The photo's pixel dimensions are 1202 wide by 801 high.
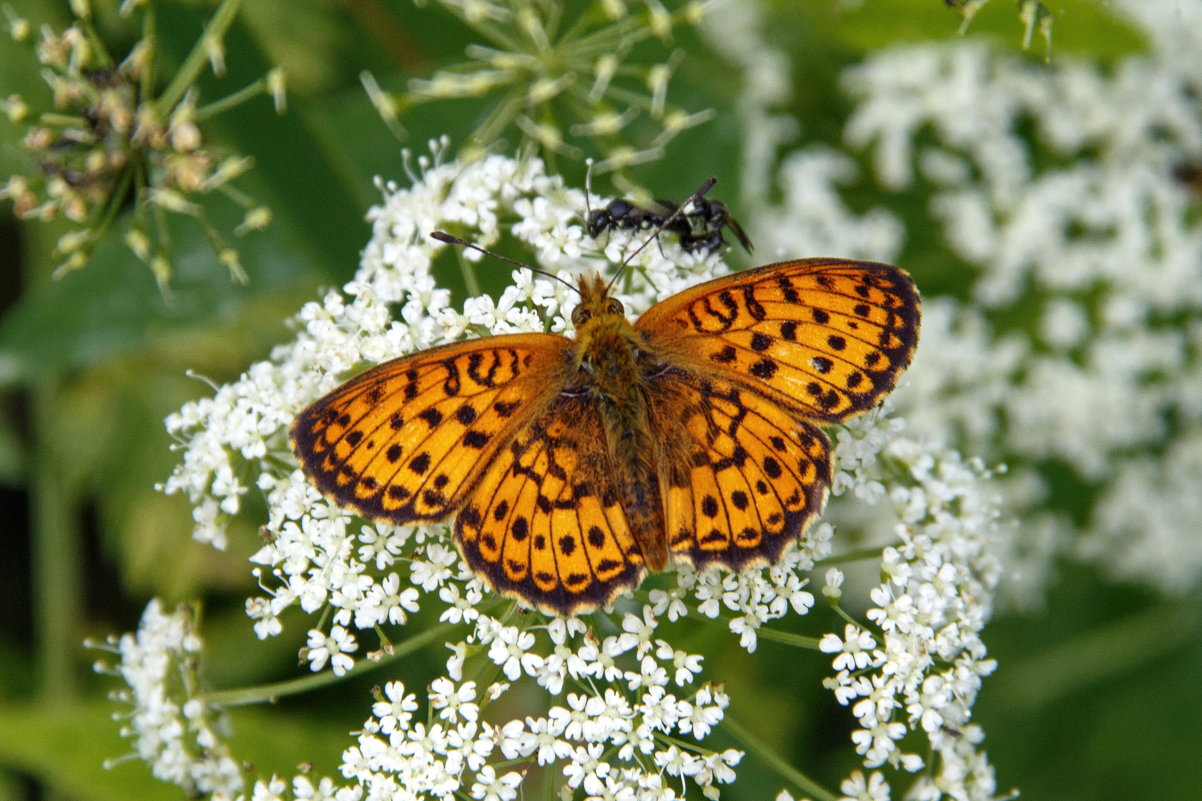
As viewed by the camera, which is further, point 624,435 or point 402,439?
point 624,435

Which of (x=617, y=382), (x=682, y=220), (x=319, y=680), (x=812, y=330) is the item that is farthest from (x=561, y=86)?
(x=319, y=680)

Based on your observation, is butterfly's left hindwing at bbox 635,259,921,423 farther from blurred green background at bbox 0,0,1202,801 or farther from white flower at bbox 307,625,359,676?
white flower at bbox 307,625,359,676

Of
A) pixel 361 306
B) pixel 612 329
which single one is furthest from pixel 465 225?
pixel 612 329

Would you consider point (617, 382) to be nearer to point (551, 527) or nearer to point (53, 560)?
point (551, 527)

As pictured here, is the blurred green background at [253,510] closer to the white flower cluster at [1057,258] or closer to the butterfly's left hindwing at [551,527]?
the white flower cluster at [1057,258]

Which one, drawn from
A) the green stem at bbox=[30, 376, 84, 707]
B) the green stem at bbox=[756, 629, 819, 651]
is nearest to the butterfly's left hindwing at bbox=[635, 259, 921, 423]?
the green stem at bbox=[756, 629, 819, 651]

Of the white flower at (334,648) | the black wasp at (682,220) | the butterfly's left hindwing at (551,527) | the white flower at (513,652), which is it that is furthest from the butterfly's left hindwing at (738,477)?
the white flower at (334,648)
